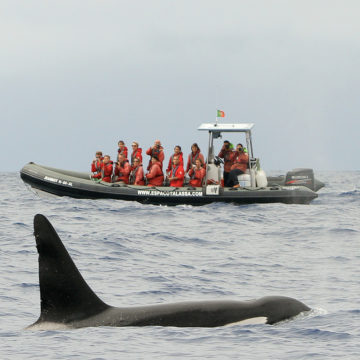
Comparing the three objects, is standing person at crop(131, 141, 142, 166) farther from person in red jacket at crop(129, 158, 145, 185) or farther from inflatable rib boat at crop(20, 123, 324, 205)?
inflatable rib boat at crop(20, 123, 324, 205)

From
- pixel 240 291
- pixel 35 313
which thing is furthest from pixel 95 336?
pixel 240 291

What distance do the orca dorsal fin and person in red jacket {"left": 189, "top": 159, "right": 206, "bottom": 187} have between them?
52.0 feet

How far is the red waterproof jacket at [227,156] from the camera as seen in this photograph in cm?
2359

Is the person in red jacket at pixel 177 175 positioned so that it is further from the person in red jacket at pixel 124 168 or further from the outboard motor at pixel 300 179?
the outboard motor at pixel 300 179

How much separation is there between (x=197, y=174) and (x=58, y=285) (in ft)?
53.8

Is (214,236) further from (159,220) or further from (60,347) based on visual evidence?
(60,347)

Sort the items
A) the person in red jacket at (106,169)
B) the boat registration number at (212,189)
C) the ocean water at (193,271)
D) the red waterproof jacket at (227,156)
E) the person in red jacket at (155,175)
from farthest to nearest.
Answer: the person in red jacket at (106,169), the person in red jacket at (155,175), the red waterproof jacket at (227,156), the boat registration number at (212,189), the ocean water at (193,271)

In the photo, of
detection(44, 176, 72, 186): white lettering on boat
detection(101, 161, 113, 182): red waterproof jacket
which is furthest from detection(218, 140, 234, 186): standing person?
detection(44, 176, 72, 186): white lettering on boat

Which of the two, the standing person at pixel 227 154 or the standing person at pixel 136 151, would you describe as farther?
the standing person at pixel 136 151

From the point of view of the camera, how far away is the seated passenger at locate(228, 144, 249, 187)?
2338cm

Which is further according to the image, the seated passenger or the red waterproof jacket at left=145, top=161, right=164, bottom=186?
the red waterproof jacket at left=145, top=161, right=164, bottom=186

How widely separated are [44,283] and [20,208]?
697 inches

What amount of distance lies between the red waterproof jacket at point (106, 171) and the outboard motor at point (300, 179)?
581 centimetres

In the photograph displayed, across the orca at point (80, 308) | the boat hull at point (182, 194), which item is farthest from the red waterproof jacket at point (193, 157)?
the orca at point (80, 308)
